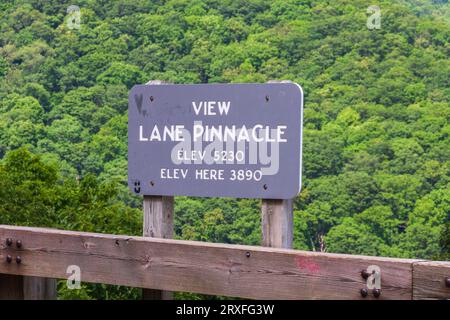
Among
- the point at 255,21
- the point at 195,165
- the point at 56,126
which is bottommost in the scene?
the point at 195,165

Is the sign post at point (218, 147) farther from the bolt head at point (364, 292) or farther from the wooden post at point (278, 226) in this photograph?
the bolt head at point (364, 292)

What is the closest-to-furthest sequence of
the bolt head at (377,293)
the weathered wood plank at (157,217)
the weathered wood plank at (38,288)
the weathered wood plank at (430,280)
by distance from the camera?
the weathered wood plank at (430,280)
the bolt head at (377,293)
the weathered wood plank at (38,288)
the weathered wood plank at (157,217)

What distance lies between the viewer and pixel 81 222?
2606 cm

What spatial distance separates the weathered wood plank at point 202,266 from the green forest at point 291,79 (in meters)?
37.9

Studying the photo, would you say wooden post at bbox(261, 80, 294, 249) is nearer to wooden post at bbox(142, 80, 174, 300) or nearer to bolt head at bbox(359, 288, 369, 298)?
wooden post at bbox(142, 80, 174, 300)

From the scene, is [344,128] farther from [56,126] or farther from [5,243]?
[5,243]

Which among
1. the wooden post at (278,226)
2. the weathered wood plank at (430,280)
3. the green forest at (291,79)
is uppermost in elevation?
the green forest at (291,79)

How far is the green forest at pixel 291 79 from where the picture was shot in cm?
5447

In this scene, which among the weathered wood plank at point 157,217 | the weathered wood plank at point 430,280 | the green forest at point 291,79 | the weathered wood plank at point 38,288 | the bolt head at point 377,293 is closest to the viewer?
the weathered wood plank at point 430,280

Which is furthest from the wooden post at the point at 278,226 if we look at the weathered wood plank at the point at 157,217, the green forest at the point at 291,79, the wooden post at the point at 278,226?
the green forest at the point at 291,79

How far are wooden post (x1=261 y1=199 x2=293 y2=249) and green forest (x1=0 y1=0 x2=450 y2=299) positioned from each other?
37.9 meters

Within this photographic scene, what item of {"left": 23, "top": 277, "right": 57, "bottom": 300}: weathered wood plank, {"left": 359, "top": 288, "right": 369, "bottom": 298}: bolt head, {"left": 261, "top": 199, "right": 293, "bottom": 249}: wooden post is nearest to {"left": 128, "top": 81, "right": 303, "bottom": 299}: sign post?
{"left": 261, "top": 199, "right": 293, "bottom": 249}: wooden post

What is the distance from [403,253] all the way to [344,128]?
16224 millimetres
